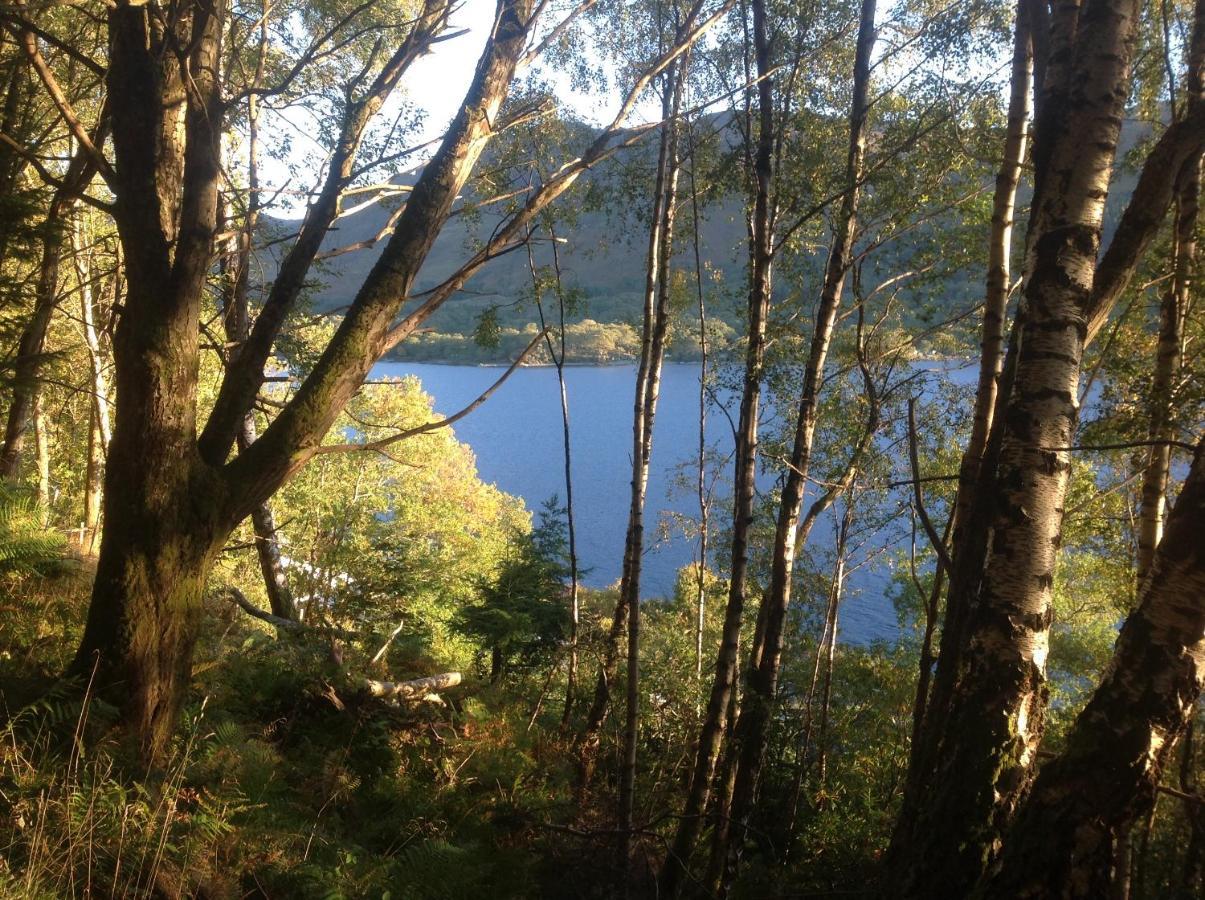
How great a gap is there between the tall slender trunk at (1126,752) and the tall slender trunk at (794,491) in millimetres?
3108

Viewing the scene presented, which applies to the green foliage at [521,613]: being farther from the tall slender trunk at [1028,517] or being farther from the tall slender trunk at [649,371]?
the tall slender trunk at [1028,517]

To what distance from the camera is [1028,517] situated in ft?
7.20

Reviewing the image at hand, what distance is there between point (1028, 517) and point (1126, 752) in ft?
2.22

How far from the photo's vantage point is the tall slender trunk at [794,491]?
5082 millimetres

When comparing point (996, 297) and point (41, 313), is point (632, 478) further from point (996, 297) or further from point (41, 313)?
point (41, 313)

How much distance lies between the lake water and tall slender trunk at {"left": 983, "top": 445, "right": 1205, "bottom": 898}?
8.90 meters

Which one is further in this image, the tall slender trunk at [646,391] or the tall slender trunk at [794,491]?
the tall slender trunk at [646,391]

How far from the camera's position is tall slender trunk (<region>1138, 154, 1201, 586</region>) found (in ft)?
15.4

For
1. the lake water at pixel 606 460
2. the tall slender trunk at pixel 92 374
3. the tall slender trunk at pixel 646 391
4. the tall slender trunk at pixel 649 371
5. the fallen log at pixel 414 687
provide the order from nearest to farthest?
the fallen log at pixel 414 687, the tall slender trunk at pixel 649 371, the tall slender trunk at pixel 646 391, the tall slender trunk at pixel 92 374, the lake water at pixel 606 460

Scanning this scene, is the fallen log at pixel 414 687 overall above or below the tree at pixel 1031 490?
below

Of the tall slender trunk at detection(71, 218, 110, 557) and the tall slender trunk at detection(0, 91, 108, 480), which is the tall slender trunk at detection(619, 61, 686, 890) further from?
the tall slender trunk at detection(71, 218, 110, 557)

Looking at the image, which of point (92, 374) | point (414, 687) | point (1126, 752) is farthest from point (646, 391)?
point (92, 374)

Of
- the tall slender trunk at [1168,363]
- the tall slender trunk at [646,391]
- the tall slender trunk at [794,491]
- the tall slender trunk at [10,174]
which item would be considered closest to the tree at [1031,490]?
the tall slender trunk at [794,491]

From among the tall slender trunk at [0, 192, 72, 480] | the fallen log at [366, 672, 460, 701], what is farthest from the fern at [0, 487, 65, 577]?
the fallen log at [366, 672, 460, 701]
